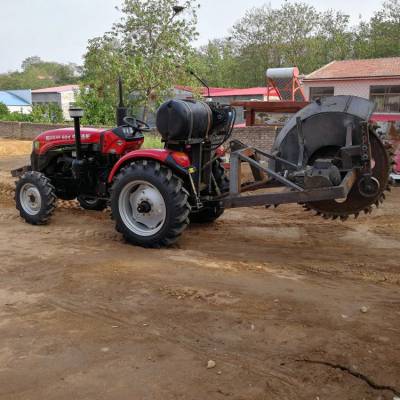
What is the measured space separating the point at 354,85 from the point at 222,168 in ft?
57.8

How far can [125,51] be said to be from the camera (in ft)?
61.7

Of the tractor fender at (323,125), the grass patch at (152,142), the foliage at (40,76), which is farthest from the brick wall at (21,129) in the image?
the foliage at (40,76)

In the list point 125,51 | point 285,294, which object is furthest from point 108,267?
point 125,51

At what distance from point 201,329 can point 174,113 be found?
259 cm

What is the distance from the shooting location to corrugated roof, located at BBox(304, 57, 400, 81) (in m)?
21.5

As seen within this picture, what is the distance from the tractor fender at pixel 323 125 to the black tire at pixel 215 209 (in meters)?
0.87

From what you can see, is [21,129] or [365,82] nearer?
[21,129]

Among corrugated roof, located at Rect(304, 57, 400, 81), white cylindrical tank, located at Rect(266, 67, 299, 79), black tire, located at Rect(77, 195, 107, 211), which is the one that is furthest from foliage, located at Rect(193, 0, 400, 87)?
black tire, located at Rect(77, 195, 107, 211)

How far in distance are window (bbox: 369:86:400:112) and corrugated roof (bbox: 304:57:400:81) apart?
1.83 ft

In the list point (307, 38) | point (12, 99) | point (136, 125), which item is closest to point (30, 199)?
point (136, 125)

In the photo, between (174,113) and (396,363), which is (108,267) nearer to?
(174,113)

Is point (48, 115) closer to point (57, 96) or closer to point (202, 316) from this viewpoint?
point (202, 316)

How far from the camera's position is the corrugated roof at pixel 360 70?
21.5 meters

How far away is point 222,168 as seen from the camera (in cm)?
648
